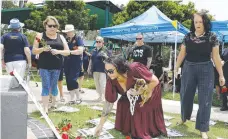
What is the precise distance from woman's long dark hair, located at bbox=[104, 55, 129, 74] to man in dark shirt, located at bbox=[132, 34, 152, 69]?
325cm

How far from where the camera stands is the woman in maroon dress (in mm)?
3901

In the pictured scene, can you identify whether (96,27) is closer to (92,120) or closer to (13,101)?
(92,120)

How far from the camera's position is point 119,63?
3832 mm

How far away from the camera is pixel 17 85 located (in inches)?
123

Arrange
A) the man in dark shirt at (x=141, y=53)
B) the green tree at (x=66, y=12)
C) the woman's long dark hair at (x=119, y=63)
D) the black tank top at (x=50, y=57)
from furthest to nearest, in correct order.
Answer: the green tree at (x=66, y=12) < the man in dark shirt at (x=141, y=53) < the black tank top at (x=50, y=57) < the woman's long dark hair at (x=119, y=63)

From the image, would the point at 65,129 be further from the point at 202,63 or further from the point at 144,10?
the point at 144,10

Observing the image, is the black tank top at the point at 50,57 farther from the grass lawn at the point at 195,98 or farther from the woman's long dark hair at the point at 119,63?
the grass lawn at the point at 195,98

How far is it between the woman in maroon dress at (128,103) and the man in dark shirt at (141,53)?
2863 mm

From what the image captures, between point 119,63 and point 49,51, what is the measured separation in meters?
1.81

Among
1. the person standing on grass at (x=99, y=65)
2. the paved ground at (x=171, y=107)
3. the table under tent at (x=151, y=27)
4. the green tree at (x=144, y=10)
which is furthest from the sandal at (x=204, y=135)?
the green tree at (x=144, y=10)

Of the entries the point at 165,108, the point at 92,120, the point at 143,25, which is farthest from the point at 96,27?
the point at 92,120

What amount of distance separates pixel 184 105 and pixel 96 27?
13.6 meters

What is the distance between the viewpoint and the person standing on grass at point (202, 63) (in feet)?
14.4

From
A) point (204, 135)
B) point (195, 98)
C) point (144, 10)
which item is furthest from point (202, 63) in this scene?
point (144, 10)
